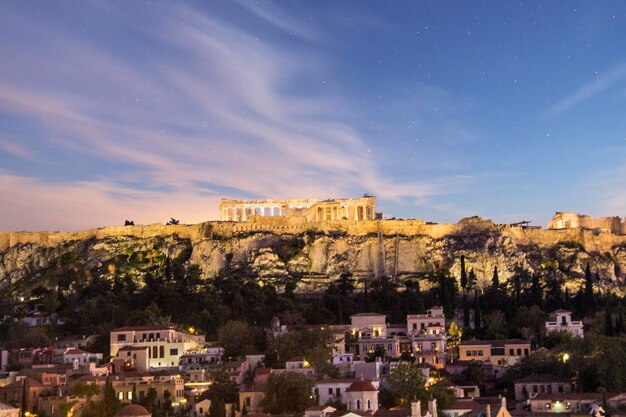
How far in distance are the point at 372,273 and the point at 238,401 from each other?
30538 millimetres

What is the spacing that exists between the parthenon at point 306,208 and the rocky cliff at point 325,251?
4.50 m

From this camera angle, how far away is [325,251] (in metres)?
80.4

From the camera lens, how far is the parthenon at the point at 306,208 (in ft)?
289

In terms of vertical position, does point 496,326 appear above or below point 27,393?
above

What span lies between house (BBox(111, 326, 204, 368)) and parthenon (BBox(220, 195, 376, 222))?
84.0ft


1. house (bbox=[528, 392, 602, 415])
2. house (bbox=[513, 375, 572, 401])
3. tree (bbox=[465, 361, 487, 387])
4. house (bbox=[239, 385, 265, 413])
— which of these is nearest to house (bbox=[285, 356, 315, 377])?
house (bbox=[239, 385, 265, 413])

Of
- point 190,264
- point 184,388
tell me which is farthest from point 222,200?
point 184,388

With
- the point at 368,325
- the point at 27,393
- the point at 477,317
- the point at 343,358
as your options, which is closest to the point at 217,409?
the point at 27,393

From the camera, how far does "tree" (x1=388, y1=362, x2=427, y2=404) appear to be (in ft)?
158

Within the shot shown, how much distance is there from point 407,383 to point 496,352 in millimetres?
11294

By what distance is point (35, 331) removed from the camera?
65.9 meters

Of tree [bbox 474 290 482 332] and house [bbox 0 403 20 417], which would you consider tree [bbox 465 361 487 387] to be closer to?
tree [bbox 474 290 482 332]

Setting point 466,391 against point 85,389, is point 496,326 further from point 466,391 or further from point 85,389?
point 85,389

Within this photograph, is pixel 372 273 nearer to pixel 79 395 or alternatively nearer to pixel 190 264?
pixel 190 264
